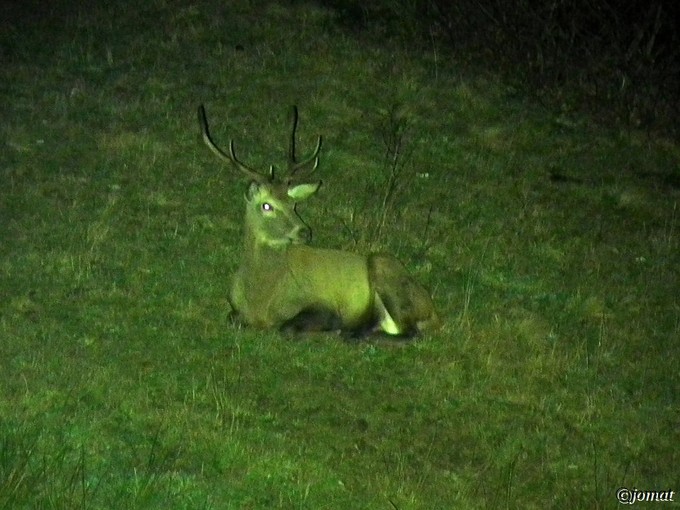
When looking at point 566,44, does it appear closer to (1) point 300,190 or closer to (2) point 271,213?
(1) point 300,190

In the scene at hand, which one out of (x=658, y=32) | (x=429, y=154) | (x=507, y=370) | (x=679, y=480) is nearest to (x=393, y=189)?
(x=429, y=154)

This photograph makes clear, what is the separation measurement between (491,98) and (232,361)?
8840 mm

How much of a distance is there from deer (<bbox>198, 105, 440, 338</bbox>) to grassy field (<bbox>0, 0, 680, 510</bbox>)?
294 millimetres

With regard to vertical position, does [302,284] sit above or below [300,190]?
below

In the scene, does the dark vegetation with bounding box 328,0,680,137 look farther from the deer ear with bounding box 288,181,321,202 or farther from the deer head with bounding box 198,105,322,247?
the deer head with bounding box 198,105,322,247

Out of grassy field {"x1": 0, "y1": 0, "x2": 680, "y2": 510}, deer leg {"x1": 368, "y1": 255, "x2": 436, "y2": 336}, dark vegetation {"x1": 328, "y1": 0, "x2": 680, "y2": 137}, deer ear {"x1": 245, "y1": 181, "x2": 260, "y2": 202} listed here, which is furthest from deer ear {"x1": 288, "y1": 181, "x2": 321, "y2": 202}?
dark vegetation {"x1": 328, "y1": 0, "x2": 680, "y2": 137}

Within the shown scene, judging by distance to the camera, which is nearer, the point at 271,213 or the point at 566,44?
the point at 271,213

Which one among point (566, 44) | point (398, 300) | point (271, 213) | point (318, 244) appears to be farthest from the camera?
point (566, 44)

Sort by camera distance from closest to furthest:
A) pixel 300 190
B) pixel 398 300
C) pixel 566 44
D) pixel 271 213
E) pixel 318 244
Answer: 1. pixel 271 213
2. pixel 398 300
3. pixel 300 190
4. pixel 318 244
5. pixel 566 44

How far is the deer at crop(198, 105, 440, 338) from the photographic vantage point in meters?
10.9

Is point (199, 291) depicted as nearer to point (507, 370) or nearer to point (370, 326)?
point (370, 326)

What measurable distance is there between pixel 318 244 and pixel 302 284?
1852mm

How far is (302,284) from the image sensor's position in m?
11.0

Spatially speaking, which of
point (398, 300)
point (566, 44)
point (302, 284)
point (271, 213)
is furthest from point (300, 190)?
point (566, 44)
